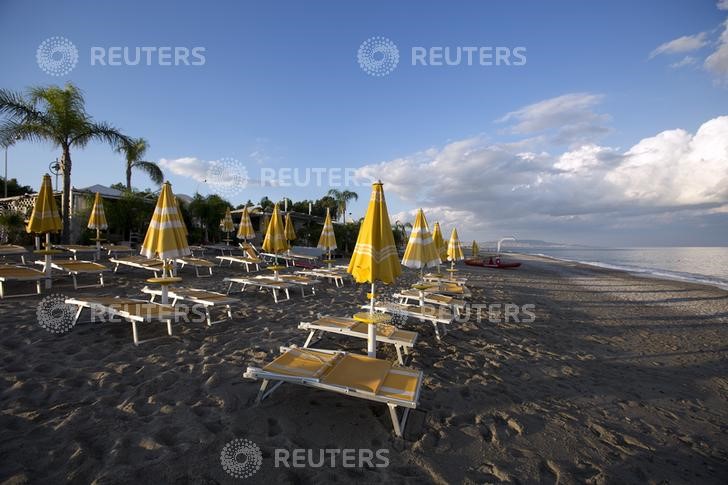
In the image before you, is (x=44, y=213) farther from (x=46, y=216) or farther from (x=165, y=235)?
(x=165, y=235)

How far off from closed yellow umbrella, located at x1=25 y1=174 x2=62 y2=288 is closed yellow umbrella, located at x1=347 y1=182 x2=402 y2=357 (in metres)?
8.45

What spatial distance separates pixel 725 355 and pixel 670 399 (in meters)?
3.77

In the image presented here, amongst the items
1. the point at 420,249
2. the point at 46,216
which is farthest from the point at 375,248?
the point at 46,216

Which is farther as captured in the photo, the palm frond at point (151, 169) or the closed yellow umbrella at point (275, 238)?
the palm frond at point (151, 169)

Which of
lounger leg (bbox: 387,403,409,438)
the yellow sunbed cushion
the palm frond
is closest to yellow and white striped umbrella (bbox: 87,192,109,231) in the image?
the palm frond

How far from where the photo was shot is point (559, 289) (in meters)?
14.9

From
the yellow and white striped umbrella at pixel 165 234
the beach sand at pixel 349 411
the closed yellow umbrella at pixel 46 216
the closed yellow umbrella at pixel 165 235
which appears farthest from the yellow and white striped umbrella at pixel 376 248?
the closed yellow umbrella at pixel 46 216

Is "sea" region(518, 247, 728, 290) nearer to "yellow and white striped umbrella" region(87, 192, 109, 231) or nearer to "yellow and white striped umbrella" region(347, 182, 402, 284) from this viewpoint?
"yellow and white striped umbrella" region(347, 182, 402, 284)

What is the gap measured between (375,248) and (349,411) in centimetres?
187

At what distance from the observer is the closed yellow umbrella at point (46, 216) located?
26.2 feet

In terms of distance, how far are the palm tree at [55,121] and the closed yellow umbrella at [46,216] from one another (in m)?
6.81

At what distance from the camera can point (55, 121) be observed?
45.6ft

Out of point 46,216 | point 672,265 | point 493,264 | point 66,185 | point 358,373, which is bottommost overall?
point 672,265

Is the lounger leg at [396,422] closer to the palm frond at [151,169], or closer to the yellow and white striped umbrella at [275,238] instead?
the yellow and white striped umbrella at [275,238]
